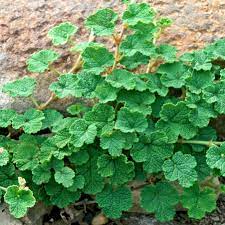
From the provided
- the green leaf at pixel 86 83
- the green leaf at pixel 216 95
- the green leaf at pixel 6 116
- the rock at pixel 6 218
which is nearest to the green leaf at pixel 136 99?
the green leaf at pixel 86 83

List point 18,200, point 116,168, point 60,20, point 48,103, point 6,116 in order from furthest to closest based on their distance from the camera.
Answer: point 60,20
point 48,103
point 6,116
point 116,168
point 18,200

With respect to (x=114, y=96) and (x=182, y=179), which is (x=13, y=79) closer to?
(x=114, y=96)

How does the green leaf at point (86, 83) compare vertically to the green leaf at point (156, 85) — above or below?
above

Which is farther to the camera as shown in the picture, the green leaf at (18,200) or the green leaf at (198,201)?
the green leaf at (198,201)

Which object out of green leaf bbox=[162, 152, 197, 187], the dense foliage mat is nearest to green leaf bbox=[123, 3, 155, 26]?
the dense foliage mat

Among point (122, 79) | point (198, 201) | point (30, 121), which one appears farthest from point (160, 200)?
point (30, 121)

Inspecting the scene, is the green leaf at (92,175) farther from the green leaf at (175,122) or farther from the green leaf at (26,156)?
the green leaf at (175,122)

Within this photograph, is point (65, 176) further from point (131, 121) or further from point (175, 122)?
point (175, 122)

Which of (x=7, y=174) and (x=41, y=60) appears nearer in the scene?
(x=7, y=174)
